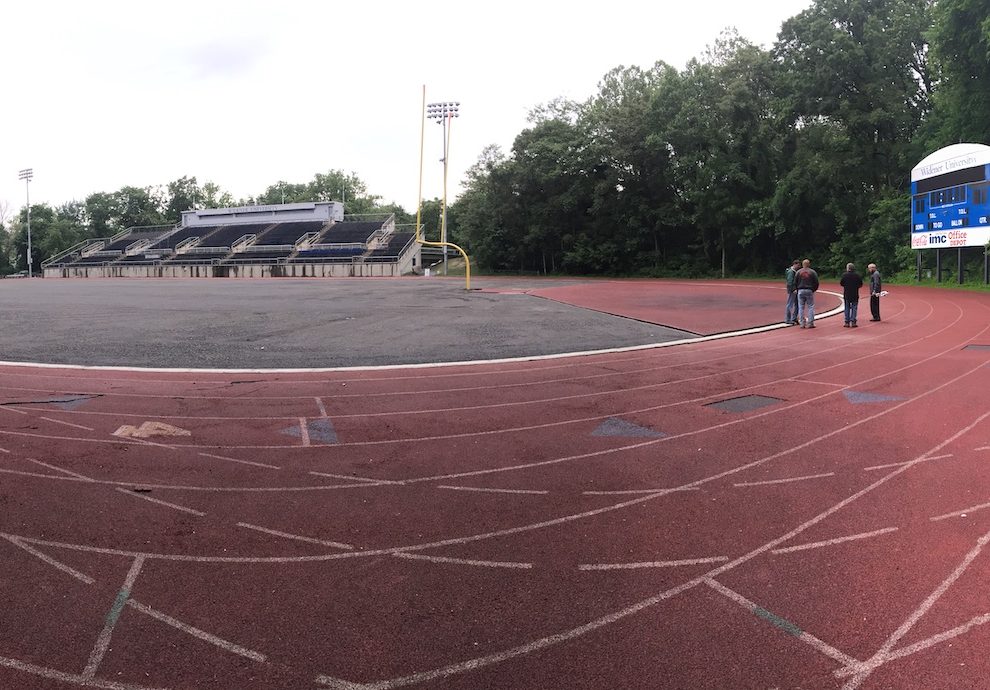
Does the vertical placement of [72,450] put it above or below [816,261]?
below

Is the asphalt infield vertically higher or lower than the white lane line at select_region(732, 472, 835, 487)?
higher

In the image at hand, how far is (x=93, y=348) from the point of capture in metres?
14.7

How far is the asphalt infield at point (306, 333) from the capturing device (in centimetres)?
1355

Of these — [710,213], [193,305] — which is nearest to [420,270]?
[710,213]

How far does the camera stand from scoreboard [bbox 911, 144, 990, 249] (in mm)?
27438

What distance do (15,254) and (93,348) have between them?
107 meters

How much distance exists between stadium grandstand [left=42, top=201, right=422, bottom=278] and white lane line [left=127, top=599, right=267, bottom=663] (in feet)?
204

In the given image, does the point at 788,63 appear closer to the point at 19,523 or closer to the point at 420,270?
the point at 420,270

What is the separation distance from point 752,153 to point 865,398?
42.5 metres

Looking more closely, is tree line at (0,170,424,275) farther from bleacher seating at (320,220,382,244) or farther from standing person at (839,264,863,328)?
standing person at (839,264,863,328)

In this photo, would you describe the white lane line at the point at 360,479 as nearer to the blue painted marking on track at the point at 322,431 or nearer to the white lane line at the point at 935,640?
the blue painted marking on track at the point at 322,431

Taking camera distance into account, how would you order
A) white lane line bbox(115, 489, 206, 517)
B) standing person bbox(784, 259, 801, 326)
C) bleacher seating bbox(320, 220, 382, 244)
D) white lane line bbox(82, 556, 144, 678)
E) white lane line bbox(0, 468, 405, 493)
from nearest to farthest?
white lane line bbox(82, 556, 144, 678) → white lane line bbox(115, 489, 206, 517) → white lane line bbox(0, 468, 405, 493) → standing person bbox(784, 259, 801, 326) → bleacher seating bbox(320, 220, 382, 244)

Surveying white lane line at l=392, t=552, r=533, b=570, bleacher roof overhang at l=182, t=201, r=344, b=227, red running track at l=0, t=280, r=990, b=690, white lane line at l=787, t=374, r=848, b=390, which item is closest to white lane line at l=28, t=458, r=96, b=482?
red running track at l=0, t=280, r=990, b=690

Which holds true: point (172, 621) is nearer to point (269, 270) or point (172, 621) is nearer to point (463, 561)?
point (463, 561)
